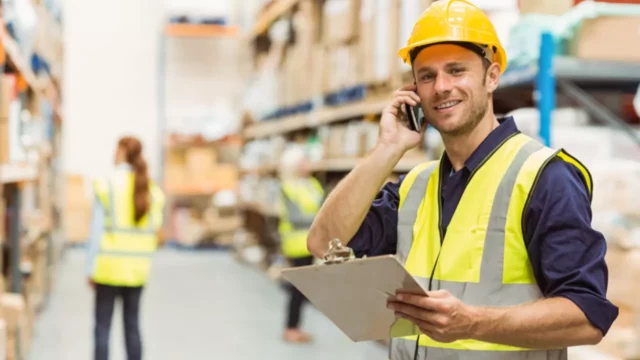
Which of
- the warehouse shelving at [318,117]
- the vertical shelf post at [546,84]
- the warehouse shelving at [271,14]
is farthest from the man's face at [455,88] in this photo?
the warehouse shelving at [271,14]

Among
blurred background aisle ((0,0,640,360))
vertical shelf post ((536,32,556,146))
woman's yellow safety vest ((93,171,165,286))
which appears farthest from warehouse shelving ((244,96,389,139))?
woman's yellow safety vest ((93,171,165,286))

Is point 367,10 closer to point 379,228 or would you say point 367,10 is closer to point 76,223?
point 379,228

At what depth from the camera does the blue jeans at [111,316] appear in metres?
5.25


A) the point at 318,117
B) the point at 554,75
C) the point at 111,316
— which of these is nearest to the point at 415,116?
the point at 554,75

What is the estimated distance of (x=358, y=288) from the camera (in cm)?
188

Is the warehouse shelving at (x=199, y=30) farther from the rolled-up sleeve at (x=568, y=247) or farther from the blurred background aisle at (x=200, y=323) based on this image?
the rolled-up sleeve at (x=568, y=247)

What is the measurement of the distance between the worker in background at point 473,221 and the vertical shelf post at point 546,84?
1.63m

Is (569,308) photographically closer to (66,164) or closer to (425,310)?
(425,310)

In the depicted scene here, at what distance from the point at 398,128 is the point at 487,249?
1.59 ft

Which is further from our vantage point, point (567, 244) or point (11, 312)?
point (11, 312)

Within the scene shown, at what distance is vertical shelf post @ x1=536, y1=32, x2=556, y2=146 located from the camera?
3.78m

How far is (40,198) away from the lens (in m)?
7.92

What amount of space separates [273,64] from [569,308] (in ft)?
32.3

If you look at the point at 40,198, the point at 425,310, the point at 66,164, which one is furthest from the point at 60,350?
the point at 66,164
